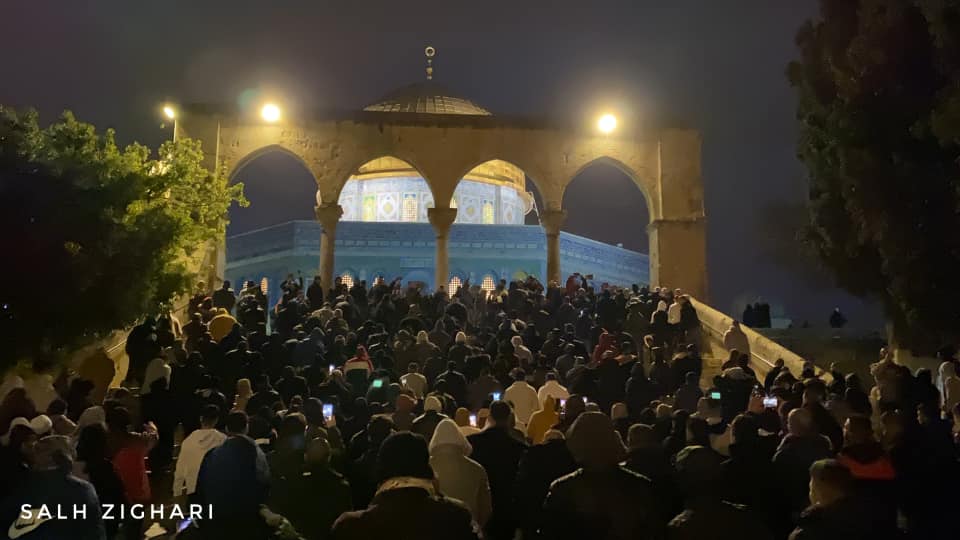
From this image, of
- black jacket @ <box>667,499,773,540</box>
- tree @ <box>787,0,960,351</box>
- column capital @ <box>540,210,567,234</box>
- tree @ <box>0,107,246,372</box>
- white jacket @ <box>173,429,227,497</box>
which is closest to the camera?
black jacket @ <box>667,499,773,540</box>

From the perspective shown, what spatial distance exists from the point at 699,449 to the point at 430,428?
2.60 metres

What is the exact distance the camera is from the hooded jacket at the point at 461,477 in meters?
5.34

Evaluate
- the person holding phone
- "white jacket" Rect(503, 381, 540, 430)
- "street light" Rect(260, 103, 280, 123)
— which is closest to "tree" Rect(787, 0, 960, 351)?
"white jacket" Rect(503, 381, 540, 430)

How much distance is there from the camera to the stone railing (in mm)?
15703

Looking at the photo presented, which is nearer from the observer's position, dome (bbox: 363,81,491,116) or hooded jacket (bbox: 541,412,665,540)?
hooded jacket (bbox: 541,412,665,540)

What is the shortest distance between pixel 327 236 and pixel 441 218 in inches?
131

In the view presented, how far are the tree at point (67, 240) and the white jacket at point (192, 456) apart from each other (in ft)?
20.7

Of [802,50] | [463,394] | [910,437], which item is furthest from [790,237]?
[910,437]

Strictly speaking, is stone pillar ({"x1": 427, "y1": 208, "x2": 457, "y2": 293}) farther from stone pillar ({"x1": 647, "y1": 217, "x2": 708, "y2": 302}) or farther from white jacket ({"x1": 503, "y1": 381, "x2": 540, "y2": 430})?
white jacket ({"x1": 503, "y1": 381, "x2": 540, "y2": 430})

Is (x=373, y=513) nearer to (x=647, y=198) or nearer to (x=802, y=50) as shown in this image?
(x=802, y=50)

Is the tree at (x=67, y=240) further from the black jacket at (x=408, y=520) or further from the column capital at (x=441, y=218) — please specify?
the column capital at (x=441, y=218)

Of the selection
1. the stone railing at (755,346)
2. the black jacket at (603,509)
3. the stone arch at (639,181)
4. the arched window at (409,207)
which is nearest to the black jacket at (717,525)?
the black jacket at (603,509)

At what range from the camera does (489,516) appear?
5.51m

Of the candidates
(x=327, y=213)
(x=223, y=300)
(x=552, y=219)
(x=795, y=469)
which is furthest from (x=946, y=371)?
(x=327, y=213)
